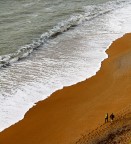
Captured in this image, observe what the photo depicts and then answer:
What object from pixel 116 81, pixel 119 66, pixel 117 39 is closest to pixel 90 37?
pixel 117 39

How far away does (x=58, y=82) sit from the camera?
27703mm

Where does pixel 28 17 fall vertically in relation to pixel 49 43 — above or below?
above

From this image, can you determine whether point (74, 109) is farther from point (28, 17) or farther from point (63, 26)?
point (28, 17)

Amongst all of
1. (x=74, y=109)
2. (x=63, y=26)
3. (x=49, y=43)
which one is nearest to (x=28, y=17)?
(x=63, y=26)

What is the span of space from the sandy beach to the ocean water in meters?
0.77

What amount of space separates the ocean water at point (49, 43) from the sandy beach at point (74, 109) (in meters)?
0.77

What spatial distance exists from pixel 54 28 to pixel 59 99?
16.7 m

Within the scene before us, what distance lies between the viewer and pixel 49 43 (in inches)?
1449

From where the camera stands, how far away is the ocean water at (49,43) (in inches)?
1046

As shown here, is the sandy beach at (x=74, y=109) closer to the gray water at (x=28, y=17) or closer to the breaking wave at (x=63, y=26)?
the breaking wave at (x=63, y=26)

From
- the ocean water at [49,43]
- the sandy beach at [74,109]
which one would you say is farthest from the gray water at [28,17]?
the sandy beach at [74,109]

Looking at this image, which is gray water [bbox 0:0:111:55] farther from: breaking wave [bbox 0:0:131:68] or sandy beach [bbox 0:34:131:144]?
sandy beach [bbox 0:34:131:144]

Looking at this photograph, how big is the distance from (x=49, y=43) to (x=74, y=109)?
1386 centimetres

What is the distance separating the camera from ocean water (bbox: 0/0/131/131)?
26578 millimetres
